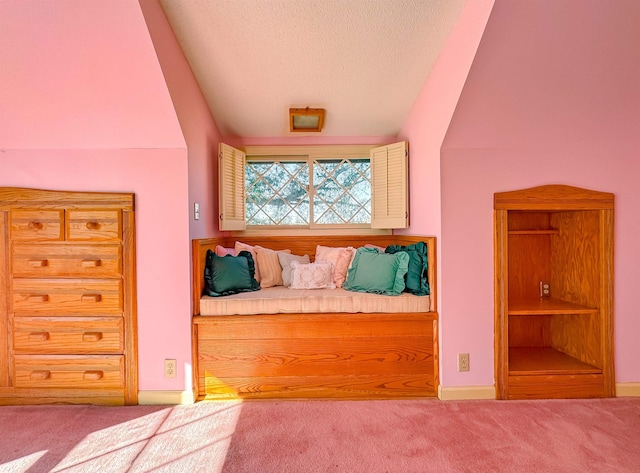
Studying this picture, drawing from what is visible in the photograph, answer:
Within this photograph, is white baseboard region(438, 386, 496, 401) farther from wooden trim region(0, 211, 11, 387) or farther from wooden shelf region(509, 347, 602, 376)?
wooden trim region(0, 211, 11, 387)

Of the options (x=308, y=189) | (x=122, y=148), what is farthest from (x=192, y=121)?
(x=308, y=189)

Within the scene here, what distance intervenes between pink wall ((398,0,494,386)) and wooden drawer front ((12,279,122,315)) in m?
2.09

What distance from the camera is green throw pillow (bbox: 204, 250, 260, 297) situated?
8.32ft

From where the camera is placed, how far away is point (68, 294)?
7.73ft

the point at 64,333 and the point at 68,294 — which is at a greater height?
the point at 68,294

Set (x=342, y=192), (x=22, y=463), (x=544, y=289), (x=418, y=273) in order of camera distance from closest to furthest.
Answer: (x=22, y=463) < (x=418, y=273) < (x=544, y=289) < (x=342, y=192)

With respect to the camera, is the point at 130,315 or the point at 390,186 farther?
the point at 390,186

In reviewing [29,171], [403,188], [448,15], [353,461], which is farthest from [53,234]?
[448,15]

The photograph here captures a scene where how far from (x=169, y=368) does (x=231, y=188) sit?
56.9 inches

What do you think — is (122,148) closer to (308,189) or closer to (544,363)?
(308,189)

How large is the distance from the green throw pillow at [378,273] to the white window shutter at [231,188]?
1062 millimetres

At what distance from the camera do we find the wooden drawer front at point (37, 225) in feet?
7.68

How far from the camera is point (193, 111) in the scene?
8.29 ft

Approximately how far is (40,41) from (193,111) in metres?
→ 0.86
